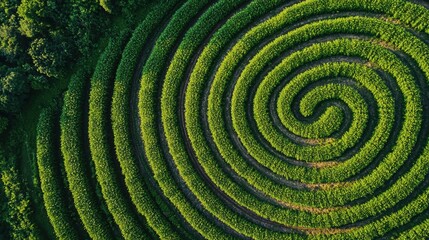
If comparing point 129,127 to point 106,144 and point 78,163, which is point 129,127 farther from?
point 78,163

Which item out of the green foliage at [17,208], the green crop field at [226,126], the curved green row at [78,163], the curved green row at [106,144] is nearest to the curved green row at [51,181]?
the green crop field at [226,126]

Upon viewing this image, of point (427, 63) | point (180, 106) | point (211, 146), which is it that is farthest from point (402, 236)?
point (180, 106)

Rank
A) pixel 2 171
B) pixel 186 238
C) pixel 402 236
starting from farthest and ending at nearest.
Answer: pixel 2 171, pixel 186 238, pixel 402 236

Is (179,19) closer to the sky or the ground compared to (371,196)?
closer to the sky

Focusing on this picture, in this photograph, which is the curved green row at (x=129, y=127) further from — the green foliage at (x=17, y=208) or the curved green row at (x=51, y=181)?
A: the green foliage at (x=17, y=208)

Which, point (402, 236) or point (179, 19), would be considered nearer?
point (402, 236)

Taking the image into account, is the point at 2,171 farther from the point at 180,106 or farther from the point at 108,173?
the point at 180,106

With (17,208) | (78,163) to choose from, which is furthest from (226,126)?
(17,208)

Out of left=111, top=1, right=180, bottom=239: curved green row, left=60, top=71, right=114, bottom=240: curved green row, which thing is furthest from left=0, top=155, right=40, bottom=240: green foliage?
left=111, top=1, right=180, bottom=239: curved green row
